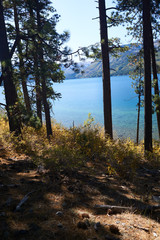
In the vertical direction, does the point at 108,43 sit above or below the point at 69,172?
above

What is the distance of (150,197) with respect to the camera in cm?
405

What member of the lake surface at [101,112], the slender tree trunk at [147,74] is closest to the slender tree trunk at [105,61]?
the slender tree trunk at [147,74]

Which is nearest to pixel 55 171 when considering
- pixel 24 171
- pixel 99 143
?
pixel 24 171

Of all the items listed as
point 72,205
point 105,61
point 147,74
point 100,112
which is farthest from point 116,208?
point 100,112

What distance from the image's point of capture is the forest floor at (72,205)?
2.58 metres

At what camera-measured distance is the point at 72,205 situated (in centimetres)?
338

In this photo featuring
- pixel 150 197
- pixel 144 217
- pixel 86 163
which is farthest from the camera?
pixel 86 163

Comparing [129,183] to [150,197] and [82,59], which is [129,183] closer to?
[150,197]

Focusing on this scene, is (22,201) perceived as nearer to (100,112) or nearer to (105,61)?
(105,61)

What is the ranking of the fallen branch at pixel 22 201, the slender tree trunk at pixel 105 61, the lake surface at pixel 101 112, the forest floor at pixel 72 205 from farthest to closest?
1. the lake surface at pixel 101 112
2. the slender tree trunk at pixel 105 61
3. the fallen branch at pixel 22 201
4. the forest floor at pixel 72 205

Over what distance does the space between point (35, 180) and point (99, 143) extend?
3958mm

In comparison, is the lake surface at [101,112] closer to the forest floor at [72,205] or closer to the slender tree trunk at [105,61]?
the slender tree trunk at [105,61]

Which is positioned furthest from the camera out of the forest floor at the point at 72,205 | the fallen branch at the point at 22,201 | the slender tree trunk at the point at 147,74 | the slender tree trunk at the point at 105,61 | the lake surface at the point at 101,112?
the lake surface at the point at 101,112

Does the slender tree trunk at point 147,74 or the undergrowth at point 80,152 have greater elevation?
the slender tree trunk at point 147,74
